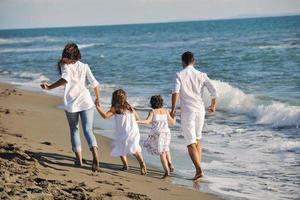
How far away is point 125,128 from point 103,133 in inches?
122

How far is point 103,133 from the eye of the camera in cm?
1030

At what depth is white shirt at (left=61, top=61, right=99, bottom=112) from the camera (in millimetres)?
6812

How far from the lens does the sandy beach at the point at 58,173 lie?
5.55 metres

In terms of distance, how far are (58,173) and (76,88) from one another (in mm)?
1103

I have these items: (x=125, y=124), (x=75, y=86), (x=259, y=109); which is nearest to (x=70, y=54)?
(x=75, y=86)

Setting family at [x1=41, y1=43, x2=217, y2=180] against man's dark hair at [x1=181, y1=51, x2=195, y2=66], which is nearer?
family at [x1=41, y1=43, x2=217, y2=180]

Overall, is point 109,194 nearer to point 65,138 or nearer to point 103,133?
point 65,138

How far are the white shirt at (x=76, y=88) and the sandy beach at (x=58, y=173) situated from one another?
2.71 feet

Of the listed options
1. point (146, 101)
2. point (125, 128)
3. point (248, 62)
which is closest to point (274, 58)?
point (248, 62)

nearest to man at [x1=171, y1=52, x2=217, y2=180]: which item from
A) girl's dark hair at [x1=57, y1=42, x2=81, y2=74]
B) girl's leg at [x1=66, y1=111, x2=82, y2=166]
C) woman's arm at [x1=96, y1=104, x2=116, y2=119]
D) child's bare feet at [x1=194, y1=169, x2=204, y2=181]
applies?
child's bare feet at [x1=194, y1=169, x2=204, y2=181]

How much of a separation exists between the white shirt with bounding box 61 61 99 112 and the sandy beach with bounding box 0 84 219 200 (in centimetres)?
83

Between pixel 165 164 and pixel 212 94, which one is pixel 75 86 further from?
pixel 212 94

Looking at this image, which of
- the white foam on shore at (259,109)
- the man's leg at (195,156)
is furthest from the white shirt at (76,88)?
the white foam on shore at (259,109)

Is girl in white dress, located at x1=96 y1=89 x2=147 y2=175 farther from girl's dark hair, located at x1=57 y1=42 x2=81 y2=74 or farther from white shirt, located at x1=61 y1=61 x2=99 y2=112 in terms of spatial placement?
girl's dark hair, located at x1=57 y1=42 x2=81 y2=74
